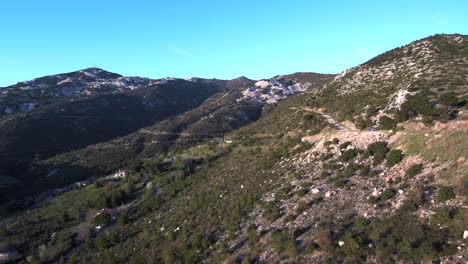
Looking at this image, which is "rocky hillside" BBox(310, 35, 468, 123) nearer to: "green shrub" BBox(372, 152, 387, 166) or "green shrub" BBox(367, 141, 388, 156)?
"green shrub" BBox(367, 141, 388, 156)

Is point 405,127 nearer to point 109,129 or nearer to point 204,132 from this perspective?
point 204,132

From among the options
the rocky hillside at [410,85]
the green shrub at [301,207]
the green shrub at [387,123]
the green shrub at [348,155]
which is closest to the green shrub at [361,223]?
the green shrub at [301,207]

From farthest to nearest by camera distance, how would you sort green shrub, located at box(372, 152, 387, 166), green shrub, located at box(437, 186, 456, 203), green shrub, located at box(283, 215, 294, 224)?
green shrub, located at box(372, 152, 387, 166)
green shrub, located at box(283, 215, 294, 224)
green shrub, located at box(437, 186, 456, 203)

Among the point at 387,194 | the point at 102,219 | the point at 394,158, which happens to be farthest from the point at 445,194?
the point at 102,219

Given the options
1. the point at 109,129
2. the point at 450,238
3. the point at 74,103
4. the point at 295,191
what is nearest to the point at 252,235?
the point at 295,191

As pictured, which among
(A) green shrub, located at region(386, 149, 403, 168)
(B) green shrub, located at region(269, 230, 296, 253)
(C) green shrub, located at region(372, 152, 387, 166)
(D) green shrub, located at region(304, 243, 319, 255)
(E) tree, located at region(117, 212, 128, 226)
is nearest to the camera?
(D) green shrub, located at region(304, 243, 319, 255)

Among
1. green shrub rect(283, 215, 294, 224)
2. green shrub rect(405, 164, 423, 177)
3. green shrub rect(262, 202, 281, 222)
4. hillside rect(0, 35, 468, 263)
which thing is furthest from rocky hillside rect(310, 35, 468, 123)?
green shrub rect(262, 202, 281, 222)

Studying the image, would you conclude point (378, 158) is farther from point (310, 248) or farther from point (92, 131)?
point (92, 131)
